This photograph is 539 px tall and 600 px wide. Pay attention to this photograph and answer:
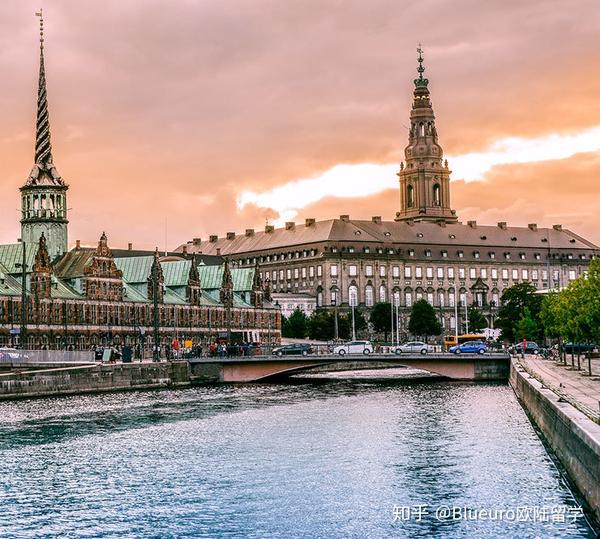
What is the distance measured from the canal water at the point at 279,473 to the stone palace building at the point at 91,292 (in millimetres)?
49279

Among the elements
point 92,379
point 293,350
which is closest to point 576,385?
point 92,379

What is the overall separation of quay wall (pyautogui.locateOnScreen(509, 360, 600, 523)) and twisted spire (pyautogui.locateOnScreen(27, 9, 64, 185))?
95383 millimetres

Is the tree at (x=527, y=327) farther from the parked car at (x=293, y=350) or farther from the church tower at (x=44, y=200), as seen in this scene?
the church tower at (x=44, y=200)

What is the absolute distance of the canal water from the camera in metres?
39.9

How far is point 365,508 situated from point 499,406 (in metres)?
40.0

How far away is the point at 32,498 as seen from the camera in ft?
148

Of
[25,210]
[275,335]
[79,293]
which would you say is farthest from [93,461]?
[275,335]

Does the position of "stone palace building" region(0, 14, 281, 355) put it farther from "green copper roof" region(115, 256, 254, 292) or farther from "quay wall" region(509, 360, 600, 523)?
"quay wall" region(509, 360, 600, 523)

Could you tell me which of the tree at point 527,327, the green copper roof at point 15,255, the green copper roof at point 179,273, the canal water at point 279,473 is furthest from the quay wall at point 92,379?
the tree at point 527,327

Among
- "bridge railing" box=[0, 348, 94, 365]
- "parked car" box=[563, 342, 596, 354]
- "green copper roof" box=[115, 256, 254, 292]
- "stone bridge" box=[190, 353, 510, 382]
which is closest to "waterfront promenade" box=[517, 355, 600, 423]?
"parked car" box=[563, 342, 596, 354]

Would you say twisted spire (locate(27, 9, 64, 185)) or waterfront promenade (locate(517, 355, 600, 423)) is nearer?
waterfront promenade (locate(517, 355, 600, 423))

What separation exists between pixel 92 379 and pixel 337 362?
1135 inches

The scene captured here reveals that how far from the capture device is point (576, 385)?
72.4 m

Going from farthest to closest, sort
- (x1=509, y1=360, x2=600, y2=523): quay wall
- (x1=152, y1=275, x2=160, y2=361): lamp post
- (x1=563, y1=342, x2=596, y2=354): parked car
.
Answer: (x1=152, y1=275, x2=160, y2=361): lamp post → (x1=563, y1=342, x2=596, y2=354): parked car → (x1=509, y1=360, x2=600, y2=523): quay wall
